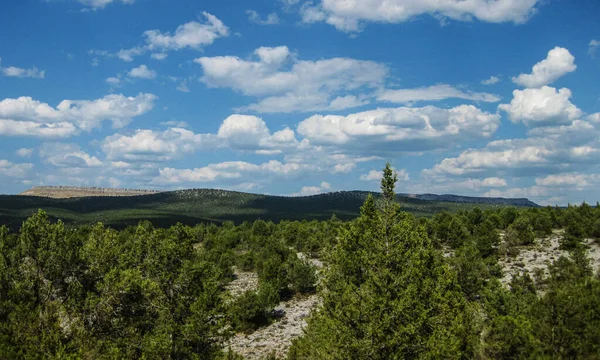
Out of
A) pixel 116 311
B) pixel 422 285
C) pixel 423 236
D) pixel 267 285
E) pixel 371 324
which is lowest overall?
pixel 267 285

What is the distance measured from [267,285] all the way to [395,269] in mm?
33371

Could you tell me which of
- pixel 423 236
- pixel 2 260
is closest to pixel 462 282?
pixel 423 236

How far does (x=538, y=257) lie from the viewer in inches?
2468

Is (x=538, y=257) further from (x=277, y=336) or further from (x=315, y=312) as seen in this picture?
(x=315, y=312)

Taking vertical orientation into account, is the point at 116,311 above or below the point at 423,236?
below

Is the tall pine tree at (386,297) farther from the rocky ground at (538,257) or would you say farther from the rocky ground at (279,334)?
the rocky ground at (538,257)

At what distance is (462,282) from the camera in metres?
50.1

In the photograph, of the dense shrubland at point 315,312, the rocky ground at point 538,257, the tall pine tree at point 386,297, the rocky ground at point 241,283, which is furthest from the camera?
the rocky ground at point 241,283

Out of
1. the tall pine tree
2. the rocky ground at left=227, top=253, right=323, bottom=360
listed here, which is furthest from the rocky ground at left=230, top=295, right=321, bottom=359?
the tall pine tree

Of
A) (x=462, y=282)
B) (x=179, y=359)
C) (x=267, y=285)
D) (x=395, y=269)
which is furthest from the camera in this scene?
(x=267, y=285)

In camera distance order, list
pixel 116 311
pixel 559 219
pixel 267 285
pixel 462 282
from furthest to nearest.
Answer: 1. pixel 559 219
2. pixel 267 285
3. pixel 462 282
4. pixel 116 311

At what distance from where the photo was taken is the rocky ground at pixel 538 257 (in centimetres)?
5688

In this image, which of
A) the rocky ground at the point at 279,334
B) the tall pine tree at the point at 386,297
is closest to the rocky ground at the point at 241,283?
the rocky ground at the point at 279,334

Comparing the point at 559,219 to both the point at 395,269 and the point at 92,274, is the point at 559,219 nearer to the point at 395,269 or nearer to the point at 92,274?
the point at 395,269
